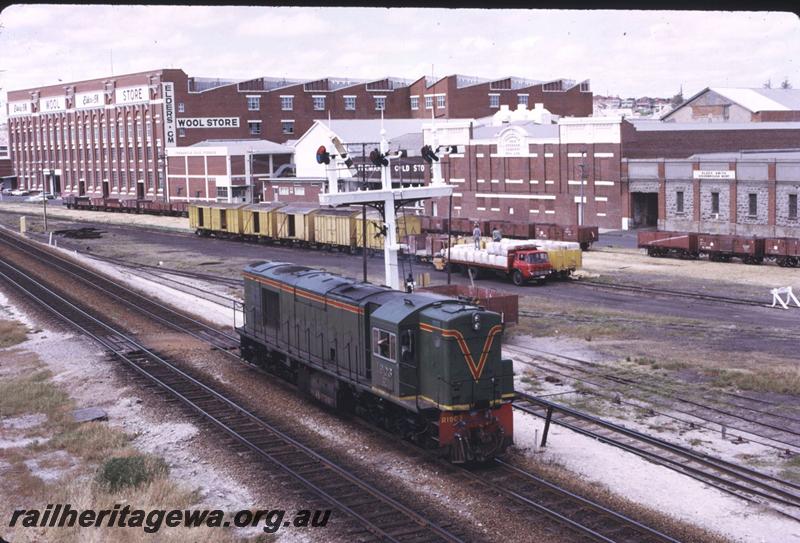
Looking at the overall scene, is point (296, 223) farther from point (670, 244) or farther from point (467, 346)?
point (467, 346)

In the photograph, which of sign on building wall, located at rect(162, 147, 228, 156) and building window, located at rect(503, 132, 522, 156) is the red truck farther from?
sign on building wall, located at rect(162, 147, 228, 156)

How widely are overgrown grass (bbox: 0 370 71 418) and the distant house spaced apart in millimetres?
83551

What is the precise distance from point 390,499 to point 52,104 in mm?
142067

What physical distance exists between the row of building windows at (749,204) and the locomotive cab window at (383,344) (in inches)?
1963

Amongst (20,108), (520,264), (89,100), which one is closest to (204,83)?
(89,100)

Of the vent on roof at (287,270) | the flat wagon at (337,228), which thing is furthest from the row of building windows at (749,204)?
the vent on roof at (287,270)

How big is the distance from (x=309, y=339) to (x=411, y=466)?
6.70m

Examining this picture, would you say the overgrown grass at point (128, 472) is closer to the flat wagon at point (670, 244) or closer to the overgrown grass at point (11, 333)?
the overgrown grass at point (11, 333)

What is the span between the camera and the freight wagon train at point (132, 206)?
347 ft

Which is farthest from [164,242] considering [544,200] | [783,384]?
[783,384]

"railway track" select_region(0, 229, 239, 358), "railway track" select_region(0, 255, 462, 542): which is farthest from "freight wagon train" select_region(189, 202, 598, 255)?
"railway track" select_region(0, 255, 462, 542)

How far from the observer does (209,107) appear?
119 meters

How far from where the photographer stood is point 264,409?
24766mm

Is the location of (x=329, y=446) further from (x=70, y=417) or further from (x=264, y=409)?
(x=70, y=417)
